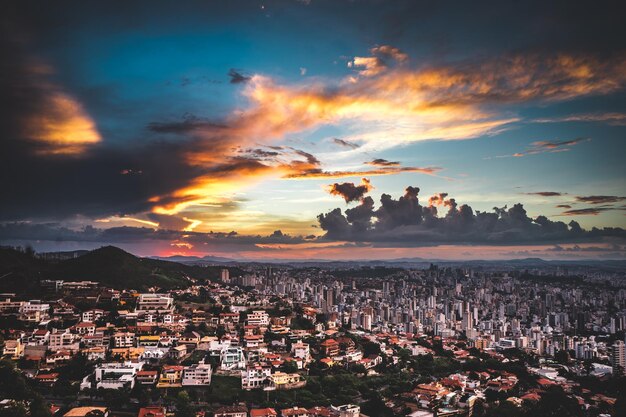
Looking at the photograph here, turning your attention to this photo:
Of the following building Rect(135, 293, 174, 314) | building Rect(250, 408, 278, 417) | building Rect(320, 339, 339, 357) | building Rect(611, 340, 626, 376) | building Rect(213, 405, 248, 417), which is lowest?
building Rect(611, 340, 626, 376)

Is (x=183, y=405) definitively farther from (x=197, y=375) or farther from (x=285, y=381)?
(x=285, y=381)

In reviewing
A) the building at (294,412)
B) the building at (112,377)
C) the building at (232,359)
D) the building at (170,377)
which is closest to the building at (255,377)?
the building at (232,359)

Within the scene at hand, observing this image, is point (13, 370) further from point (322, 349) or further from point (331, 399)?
point (322, 349)

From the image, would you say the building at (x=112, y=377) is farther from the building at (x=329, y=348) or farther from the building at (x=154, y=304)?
the building at (x=154, y=304)

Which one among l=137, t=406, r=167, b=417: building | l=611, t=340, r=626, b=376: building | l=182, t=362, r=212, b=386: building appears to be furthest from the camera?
l=611, t=340, r=626, b=376: building

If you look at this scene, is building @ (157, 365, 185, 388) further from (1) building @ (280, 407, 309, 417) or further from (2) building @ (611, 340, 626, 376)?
(2) building @ (611, 340, 626, 376)

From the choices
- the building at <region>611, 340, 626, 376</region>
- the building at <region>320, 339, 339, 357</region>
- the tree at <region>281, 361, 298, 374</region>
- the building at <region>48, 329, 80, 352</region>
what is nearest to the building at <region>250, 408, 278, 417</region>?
the tree at <region>281, 361, 298, 374</region>

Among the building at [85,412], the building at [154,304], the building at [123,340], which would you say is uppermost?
the building at [154,304]

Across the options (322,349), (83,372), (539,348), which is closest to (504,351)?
(539,348)
